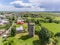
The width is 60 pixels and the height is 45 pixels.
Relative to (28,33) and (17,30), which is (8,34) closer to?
(17,30)

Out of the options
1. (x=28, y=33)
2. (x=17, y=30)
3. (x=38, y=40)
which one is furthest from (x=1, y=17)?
(x=38, y=40)

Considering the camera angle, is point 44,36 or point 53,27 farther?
point 53,27

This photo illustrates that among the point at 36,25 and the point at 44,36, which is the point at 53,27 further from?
the point at 44,36

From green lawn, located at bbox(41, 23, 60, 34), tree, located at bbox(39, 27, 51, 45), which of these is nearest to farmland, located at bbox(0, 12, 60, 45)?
green lawn, located at bbox(41, 23, 60, 34)

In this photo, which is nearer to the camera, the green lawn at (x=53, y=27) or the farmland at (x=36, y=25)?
the farmland at (x=36, y=25)

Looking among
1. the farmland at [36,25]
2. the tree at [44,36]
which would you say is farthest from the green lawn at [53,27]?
the tree at [44,36]

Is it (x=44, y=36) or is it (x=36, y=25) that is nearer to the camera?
(x=44, y=36)

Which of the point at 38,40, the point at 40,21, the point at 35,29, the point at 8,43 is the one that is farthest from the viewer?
the point at 40,21

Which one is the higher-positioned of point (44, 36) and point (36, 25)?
point (36, 25)

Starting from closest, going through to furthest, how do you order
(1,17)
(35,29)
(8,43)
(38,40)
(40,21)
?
(8,43) < (38,40) < (35,29) < (40,21) < (1,17)

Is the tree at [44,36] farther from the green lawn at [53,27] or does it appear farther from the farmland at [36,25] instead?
the green lawn at [53,27]

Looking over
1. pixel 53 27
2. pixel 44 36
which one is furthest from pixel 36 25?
pixel 44 36
